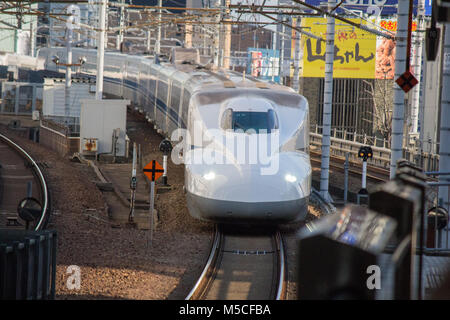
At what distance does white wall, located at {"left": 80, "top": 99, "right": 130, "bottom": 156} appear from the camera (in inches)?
1123

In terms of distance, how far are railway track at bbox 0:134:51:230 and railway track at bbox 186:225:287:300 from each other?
12.4 ft

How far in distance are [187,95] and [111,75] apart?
25740mm

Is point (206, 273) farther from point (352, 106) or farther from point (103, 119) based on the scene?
point (352, 106)

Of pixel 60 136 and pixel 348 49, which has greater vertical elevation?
pixel 348 49

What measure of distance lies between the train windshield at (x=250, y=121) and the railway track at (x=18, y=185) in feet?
14.7

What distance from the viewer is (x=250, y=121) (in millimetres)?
16609

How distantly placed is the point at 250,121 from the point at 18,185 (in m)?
9.59

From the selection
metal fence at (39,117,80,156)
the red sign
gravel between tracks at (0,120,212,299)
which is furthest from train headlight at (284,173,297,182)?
metal fence at (39,117,80,156)

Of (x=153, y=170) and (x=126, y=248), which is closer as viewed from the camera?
(x=126, y=248)

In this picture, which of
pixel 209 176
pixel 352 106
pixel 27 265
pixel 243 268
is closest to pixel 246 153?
pixel 209 176

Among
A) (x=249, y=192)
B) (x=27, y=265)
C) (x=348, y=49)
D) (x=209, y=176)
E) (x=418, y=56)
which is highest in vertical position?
(x=348, y=49)

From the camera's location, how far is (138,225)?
61.7ft

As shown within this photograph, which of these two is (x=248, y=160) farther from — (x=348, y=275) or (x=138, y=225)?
(x=348, y=275)
